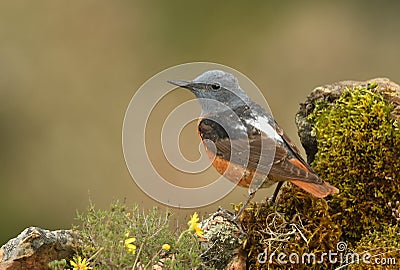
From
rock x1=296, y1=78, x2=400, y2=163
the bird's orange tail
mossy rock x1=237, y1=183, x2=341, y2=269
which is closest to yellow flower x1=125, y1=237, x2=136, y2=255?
mossy rock x1=237, y1=183, x2=341, y2=269

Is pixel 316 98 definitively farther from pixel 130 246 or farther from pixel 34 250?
pixel 34 250

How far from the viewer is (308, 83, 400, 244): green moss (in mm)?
2066

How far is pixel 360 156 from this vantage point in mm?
2107

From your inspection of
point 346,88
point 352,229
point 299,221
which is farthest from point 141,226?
point 346,88

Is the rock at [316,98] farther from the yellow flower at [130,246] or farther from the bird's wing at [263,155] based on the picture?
the yellow flower at [130,246]

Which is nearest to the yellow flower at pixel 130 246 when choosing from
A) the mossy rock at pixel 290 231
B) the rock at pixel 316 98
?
the mossy rock at pixel 290 231

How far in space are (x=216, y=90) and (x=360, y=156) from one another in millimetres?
515

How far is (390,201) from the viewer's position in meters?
2.06

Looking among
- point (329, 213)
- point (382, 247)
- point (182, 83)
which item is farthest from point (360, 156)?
point (182, 83)

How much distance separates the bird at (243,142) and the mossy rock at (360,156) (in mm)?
164

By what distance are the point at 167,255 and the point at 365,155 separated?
72 centimetres

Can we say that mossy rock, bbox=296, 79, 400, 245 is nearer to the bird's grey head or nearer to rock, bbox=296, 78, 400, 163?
rock, bbox=296, 78, 400, 163

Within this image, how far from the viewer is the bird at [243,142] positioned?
6.35ft

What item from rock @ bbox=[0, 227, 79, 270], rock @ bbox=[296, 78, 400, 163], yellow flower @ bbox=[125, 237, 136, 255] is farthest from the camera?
rock @ bbox=[296, 78, 400, 163]
